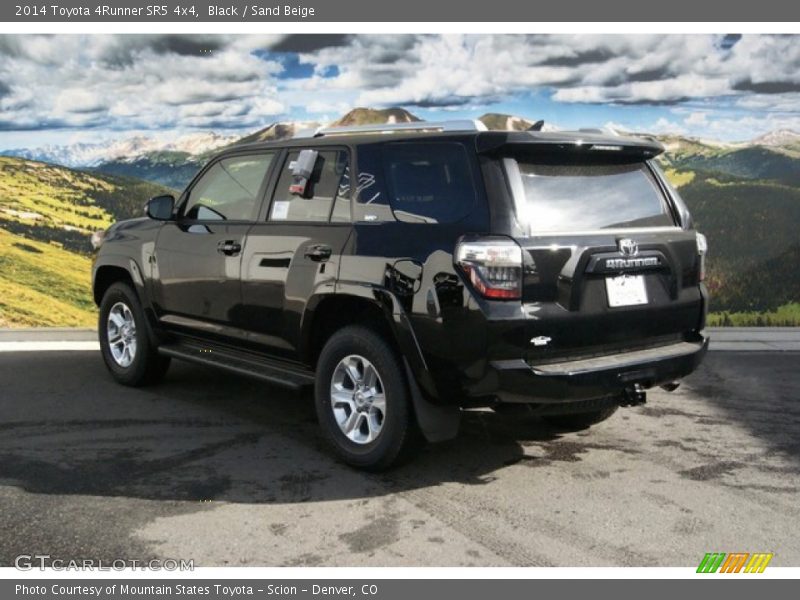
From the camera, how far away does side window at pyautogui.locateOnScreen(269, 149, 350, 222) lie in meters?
5.15

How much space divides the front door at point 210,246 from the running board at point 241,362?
0.50 ft

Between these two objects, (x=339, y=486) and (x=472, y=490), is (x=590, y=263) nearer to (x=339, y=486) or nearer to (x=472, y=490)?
(x=472, y=490)

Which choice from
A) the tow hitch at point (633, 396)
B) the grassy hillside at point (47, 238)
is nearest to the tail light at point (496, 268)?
the tow hitch at point (633, 396)

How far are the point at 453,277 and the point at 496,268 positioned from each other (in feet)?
0.69

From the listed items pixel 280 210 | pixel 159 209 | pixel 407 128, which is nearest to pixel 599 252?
pixel 407 128

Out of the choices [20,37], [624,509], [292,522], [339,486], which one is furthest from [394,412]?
[20,37]

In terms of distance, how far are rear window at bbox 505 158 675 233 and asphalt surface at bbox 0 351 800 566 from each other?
1382 millimetres

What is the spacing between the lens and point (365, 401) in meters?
4.89

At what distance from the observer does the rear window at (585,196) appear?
14.6ft

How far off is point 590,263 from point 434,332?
85 centimetres

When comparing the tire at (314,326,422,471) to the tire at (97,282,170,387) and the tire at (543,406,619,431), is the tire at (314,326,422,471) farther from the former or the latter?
the tire at (97,282,170,387)

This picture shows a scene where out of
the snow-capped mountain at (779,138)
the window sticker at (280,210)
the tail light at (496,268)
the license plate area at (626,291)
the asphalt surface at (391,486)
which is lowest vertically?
the asphalt surface at (391,486)

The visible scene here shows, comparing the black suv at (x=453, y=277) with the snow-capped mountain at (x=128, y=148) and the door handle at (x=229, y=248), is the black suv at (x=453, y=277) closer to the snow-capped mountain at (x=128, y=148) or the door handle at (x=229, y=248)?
the door handle at (x=229, y=248)

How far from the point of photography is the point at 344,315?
512cm
